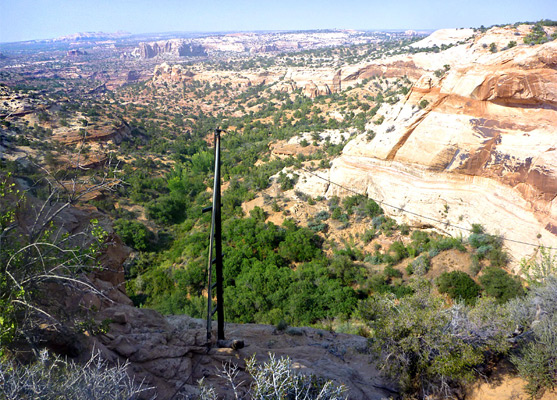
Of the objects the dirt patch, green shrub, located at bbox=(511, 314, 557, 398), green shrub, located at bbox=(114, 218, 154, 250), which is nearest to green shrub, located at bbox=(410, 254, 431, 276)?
the dirt patch

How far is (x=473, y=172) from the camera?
14477mm

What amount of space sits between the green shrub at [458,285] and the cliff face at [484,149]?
9.01 feet

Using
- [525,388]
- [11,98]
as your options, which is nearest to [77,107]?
[11,98]

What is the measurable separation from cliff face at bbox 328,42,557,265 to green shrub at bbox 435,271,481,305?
9.01 feet

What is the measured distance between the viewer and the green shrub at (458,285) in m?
12.2

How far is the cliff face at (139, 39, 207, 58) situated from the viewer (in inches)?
6452

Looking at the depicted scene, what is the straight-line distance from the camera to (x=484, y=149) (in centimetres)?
1397

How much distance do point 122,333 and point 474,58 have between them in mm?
20444

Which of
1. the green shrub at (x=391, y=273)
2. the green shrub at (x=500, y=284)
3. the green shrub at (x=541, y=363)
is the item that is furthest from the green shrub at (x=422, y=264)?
the green shrub at (x=541, y=363)

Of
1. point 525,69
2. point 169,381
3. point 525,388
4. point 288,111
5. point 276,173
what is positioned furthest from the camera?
point 288,111

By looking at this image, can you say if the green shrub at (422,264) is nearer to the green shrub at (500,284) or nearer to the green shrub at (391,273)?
the green shrub at (391,273)

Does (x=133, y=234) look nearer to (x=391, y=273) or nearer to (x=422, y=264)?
(x=391, y=273)

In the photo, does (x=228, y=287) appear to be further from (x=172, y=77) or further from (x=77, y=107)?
(x=172, y=77)

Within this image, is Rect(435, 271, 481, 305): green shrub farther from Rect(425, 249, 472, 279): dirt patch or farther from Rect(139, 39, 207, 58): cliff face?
Rect(139, 39, 207, 58): cliff face
